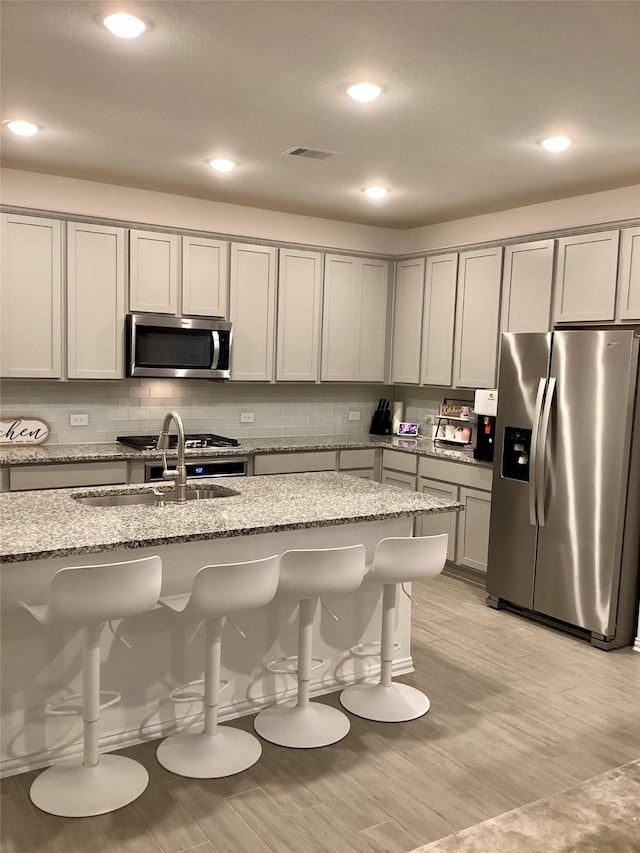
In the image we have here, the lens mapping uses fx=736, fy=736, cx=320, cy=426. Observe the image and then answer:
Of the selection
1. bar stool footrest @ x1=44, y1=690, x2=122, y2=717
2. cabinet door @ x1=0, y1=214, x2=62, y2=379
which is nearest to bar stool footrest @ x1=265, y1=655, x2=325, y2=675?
bar stool footrest @ x1=44, y1=690, x2=122, y2=717

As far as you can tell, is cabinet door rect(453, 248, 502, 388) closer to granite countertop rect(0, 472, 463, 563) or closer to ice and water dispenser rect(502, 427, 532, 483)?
ice and water dispenser rect(502, 427, 532, 483)

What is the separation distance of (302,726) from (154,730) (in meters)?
0.61

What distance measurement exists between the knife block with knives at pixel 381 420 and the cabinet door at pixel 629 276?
98.6 inches

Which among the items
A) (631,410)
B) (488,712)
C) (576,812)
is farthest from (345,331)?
(576,812)

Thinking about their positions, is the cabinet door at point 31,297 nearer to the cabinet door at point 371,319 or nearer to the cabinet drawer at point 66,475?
the cabinet drawer at point 66,475

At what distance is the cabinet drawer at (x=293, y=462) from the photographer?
5.44 m

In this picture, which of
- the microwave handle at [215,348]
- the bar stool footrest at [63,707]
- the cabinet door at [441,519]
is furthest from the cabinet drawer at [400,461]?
the bar stool footrest at [63,707]

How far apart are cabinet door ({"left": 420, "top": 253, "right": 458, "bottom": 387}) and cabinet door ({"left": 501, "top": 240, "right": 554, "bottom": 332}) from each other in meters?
0.55

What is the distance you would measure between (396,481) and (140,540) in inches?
141

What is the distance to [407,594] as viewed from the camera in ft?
11.8

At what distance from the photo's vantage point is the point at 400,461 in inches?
231

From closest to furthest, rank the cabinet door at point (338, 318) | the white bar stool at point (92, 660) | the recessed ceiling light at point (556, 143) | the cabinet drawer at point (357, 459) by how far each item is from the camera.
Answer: the white bar stool at point (92, 660)
the recessed ceiling light at point (556, 143)
the cabinet drawer at point (357, 459)
the cabinet door at point (338, 318)

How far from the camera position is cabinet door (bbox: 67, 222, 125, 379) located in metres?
4.91

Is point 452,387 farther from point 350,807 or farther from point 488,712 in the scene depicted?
point 350,807
